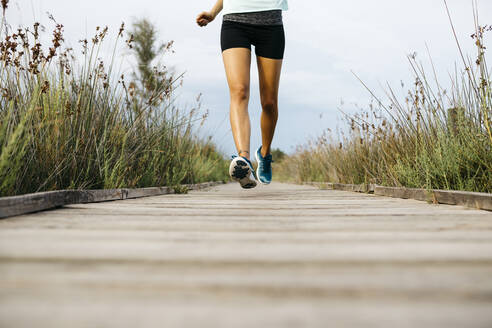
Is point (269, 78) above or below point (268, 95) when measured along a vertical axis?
above

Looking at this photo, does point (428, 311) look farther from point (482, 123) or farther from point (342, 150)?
point (342, 150)

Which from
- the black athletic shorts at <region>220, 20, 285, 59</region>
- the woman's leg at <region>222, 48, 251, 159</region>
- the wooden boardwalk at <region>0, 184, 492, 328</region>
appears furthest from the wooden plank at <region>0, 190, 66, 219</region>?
the black athletic shorts at <region>220, 20, 285, 59</region>

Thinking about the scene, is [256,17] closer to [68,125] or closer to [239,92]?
[239,92]

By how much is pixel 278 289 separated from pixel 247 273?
97 millimetres

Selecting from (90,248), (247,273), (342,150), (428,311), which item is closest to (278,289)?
(247,273)

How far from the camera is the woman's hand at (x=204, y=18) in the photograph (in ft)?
11.0

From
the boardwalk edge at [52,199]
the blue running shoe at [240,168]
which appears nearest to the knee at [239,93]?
the blue running shoe at [240,168]

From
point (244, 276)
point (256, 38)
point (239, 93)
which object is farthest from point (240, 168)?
point (244, 276)

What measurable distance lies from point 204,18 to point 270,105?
88 centimetres

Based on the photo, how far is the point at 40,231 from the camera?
1188 mm

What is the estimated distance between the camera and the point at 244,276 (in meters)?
0.77

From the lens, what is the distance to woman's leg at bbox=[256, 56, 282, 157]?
3.38 metres

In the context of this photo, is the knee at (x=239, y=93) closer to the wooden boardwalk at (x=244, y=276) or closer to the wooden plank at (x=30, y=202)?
the wooden plank at (x=30, y=202)

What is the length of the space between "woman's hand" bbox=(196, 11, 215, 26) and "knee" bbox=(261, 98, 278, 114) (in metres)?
0.78
